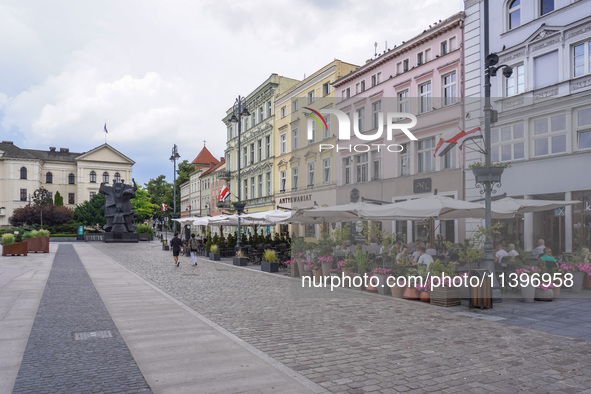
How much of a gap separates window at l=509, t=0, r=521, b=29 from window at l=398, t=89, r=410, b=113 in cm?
720

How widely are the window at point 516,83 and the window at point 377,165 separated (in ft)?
28.1

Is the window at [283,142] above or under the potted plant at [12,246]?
above

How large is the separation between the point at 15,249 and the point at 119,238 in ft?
82.2

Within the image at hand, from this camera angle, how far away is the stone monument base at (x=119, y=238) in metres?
53.6

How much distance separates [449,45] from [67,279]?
842 inches

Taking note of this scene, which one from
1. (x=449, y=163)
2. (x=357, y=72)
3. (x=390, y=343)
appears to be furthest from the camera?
(x=357, y=72)

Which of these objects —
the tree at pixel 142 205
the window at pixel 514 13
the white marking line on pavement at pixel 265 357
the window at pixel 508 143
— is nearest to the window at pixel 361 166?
the window at pixel 508 143

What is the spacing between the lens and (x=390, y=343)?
7562mm

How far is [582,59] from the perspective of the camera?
728 inches

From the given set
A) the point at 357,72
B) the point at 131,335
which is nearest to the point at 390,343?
the point at 131,335

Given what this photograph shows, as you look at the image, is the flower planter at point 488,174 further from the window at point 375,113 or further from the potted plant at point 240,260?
the window at point 375,113

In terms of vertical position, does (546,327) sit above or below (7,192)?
below

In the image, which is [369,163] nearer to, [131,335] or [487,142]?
[487,142]

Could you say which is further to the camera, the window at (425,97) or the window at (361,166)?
the window at (361,166)
